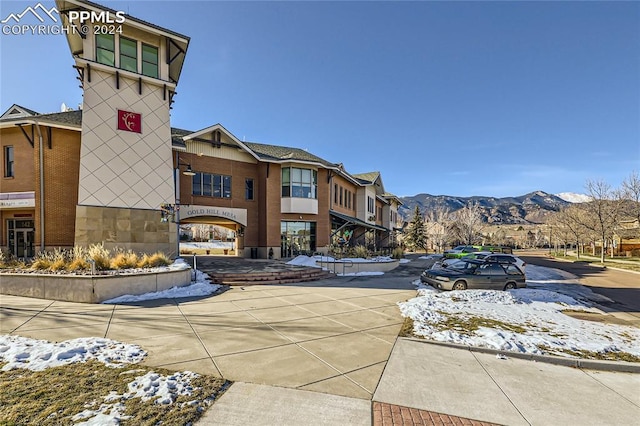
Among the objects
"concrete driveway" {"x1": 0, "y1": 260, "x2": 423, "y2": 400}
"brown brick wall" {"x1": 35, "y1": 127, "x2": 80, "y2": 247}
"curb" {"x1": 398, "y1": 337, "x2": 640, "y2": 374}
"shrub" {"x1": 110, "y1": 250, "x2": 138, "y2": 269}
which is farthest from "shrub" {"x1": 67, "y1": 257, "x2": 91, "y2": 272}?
"curb" {"x1": 398, "y1": 337, "x2": 640, "y2": 374}

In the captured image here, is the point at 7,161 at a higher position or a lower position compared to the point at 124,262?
higher

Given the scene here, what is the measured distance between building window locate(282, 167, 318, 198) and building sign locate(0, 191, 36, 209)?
1558 cm

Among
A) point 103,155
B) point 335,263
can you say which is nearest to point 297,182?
point 335,263

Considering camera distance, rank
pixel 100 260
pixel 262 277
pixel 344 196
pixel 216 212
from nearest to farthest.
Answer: pixel 100 260
pixel 262 277
pixel 216 212
pixel 344 196

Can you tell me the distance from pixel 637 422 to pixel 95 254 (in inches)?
584

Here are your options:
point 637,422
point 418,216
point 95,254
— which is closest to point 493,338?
point 637,422

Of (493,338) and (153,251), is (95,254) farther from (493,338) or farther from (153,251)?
(493,338)

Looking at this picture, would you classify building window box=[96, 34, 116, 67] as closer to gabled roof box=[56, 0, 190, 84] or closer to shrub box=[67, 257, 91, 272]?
gabled roof box=[56, 0, 190, 84]

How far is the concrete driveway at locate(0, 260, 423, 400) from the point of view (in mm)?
4832

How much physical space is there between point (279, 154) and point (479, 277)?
756 inches

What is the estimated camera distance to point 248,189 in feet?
81.4

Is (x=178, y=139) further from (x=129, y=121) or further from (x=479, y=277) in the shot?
(x=479, y=277)

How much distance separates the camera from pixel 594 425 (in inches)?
147

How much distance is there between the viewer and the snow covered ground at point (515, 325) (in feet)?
20.7
